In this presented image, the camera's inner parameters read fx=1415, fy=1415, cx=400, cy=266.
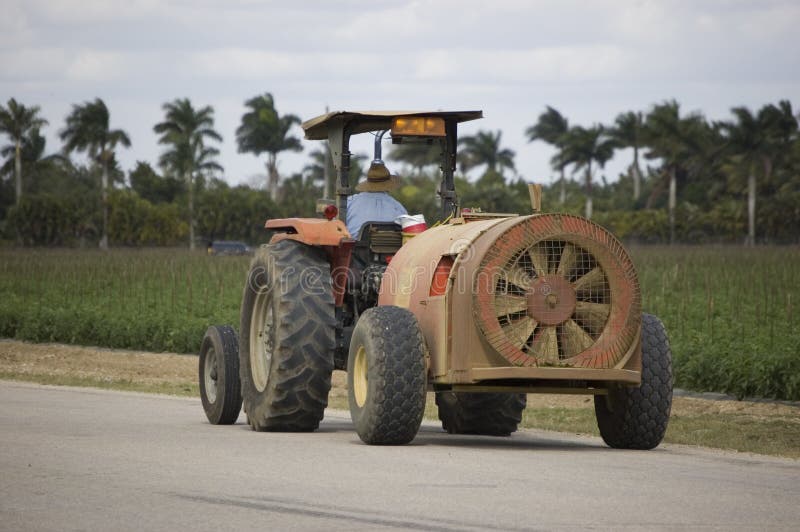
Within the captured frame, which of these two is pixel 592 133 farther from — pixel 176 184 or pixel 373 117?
pixel 373 117

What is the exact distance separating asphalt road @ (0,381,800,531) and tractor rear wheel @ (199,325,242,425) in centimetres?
117

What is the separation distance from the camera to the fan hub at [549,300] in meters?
11.6

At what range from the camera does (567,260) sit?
1177 cm

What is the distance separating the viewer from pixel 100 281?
148 ft

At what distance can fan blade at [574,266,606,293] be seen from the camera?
11.8 m

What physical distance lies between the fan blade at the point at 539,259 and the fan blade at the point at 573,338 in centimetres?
48

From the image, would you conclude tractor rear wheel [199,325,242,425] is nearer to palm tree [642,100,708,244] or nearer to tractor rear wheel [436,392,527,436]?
tractor rear wheel [436,392,527,436]

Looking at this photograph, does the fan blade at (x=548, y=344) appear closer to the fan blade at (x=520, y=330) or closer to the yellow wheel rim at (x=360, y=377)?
the fan blade at (x=520, y=330)

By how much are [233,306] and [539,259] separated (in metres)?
25.3

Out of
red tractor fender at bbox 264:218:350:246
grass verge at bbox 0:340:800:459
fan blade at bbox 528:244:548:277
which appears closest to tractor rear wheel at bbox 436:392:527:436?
grass verge at bbox 0:340:800:459

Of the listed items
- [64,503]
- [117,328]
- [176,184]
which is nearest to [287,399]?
[64,503]

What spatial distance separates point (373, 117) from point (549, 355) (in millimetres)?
3626

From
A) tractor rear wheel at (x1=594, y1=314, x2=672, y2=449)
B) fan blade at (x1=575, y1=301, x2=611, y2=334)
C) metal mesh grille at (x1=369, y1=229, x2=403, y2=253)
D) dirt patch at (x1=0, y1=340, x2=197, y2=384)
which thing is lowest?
dirt patch at (x1=0, y1=340, x2=197, y2=384)

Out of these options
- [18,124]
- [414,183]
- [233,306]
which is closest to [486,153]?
[414,183]
